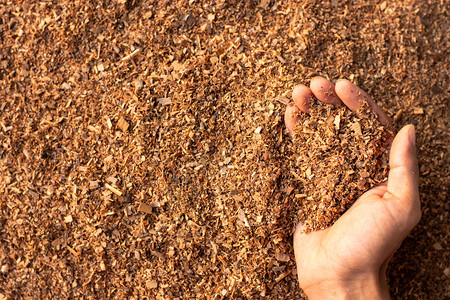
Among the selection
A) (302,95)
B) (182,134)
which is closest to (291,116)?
(302,95)

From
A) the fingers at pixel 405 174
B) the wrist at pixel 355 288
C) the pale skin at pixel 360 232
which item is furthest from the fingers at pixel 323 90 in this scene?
the wrist at pixel 355 288

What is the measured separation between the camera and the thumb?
1.99 metres

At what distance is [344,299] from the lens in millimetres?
2143

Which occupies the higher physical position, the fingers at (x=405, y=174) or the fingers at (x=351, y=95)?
the fingers at (x=351, y=95)

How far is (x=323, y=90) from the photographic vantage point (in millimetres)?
2223

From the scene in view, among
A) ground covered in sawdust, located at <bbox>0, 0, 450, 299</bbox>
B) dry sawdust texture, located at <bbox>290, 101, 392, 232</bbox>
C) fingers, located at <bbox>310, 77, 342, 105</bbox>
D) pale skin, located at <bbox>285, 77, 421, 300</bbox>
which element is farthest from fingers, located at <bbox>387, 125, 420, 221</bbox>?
ground covered in sawdust, located at <bbox>0, 0, 450, 299</bbox>

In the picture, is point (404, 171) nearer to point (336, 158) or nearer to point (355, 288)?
point (336, 158)

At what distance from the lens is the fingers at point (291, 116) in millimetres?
2291

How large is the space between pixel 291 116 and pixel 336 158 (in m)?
0.34

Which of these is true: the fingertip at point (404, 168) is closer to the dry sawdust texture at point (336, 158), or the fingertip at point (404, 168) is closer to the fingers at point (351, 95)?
the dry sawdust texture at point (336, 158)

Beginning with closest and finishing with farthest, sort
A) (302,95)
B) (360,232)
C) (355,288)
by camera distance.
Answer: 1. (360,232)
2. (355,288)
3. (302,95)

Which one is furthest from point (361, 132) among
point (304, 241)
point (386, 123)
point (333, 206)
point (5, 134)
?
point (5, 134)

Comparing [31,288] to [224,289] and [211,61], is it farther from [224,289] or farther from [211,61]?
[211,61]

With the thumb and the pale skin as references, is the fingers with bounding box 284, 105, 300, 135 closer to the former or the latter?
the pale skin
